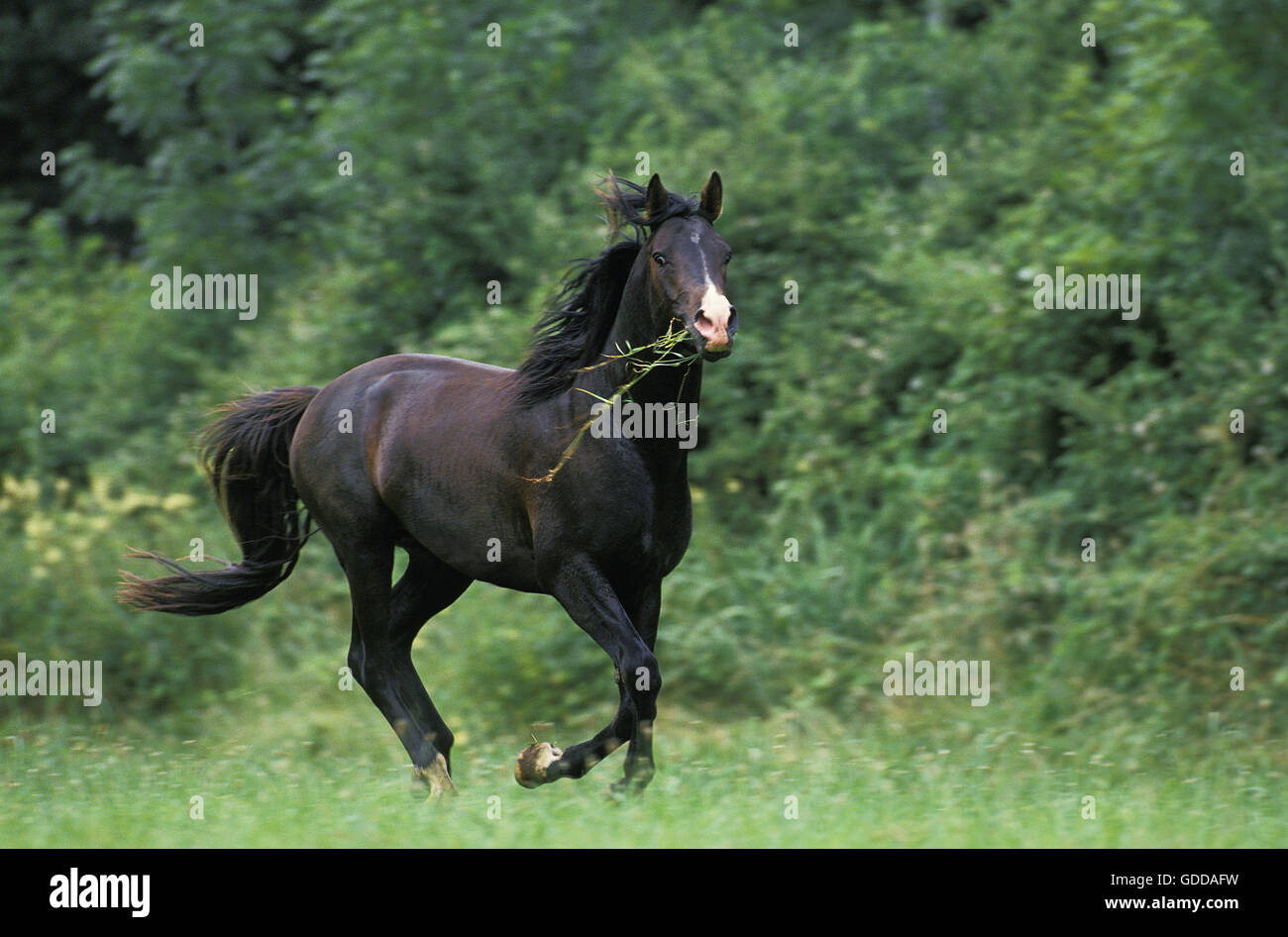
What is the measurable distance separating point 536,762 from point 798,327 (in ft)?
20.2

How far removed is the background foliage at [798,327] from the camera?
959 centimetres

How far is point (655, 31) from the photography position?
1577 centimetres

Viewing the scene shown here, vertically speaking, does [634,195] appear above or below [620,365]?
above

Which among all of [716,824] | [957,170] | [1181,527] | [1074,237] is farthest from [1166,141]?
[716,824]

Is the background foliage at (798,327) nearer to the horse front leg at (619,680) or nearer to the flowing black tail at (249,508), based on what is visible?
the flowing black tail at (249,508)

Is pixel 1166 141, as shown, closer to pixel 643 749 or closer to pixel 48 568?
pixel 643 749

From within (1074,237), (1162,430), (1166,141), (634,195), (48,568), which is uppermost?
(1166,141)

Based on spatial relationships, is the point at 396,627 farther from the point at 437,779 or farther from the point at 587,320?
the point at 587,320

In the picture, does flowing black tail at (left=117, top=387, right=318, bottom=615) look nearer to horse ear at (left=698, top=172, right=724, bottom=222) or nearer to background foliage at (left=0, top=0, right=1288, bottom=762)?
background foliage at (left=0, top=0, right=1288, bottom=762)

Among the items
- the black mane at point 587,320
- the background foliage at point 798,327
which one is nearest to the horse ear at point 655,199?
the black mane at point 587,320

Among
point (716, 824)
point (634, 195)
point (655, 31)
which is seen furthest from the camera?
point (655, 31)

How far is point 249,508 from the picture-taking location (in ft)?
25.3

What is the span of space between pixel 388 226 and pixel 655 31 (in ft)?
14.2

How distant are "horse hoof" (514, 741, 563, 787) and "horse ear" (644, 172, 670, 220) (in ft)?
7.03
